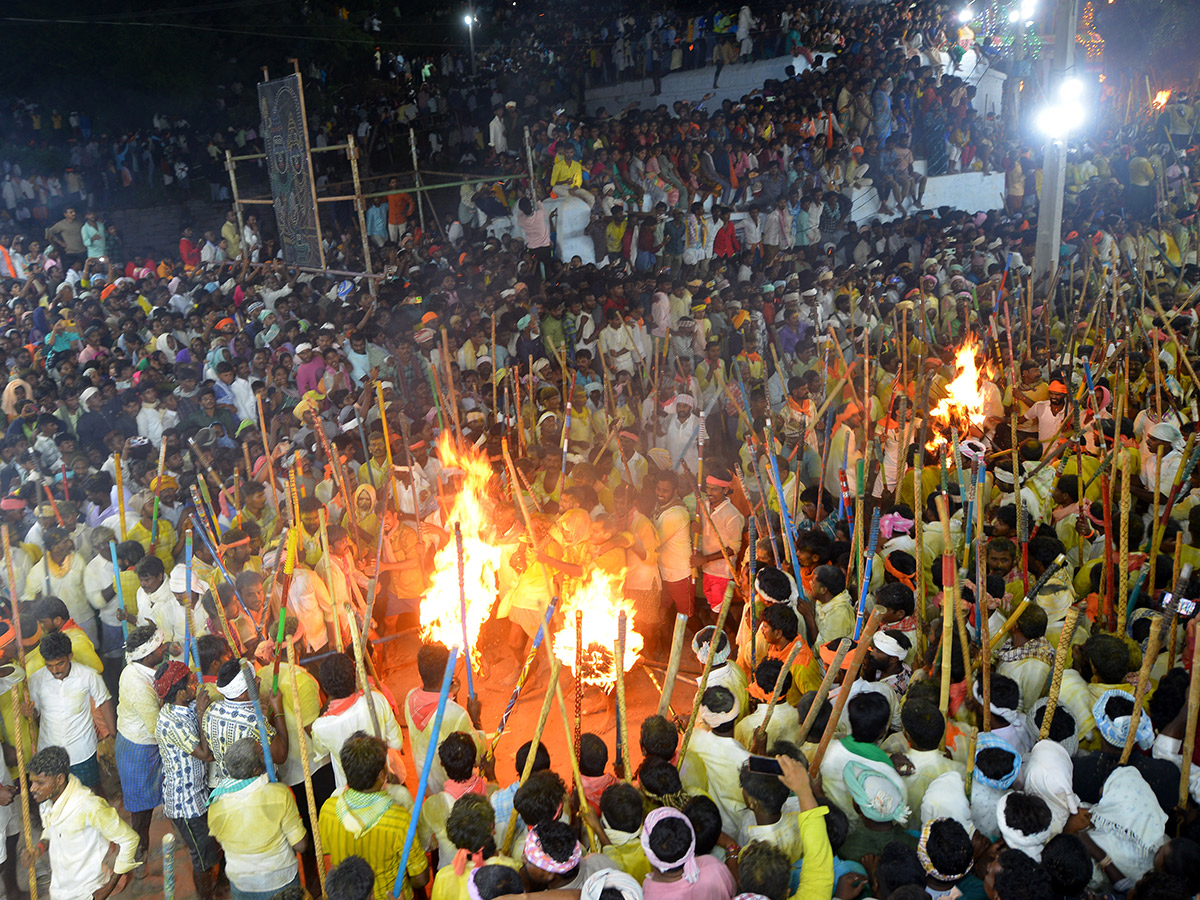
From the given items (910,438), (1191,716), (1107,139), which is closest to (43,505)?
(910,438)

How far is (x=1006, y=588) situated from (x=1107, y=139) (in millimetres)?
22429

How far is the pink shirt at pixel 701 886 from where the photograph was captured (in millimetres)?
3438

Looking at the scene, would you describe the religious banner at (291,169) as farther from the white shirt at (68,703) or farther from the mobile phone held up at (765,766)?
the mobile phone held up at (765,766)

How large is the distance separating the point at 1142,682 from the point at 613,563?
135 inches

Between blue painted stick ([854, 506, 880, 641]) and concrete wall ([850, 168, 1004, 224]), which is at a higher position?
concrete wall ([850, 168, 1004, 224])

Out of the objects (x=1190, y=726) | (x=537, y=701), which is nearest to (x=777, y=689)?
(x=1190, y=726)

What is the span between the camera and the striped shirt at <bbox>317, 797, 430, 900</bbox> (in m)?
3.91

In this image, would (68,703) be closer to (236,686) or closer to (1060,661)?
(236,686)

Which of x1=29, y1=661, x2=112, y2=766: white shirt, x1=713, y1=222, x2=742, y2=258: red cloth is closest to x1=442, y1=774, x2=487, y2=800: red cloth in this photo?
x1=29, y1=661, x2=112, y2=766: white shirt

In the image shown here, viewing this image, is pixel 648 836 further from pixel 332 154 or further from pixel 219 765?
pixel 332 154

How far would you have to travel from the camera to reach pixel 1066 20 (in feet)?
40.7

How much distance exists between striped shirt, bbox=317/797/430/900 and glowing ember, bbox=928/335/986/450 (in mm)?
6285

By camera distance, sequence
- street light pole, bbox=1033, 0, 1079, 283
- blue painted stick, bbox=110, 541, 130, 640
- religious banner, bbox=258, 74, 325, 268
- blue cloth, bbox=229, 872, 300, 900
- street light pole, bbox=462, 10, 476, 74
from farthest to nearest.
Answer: street light pole, bbox=462, 10, 476, 74
religious banner, bbox=258, 74, 325, 268
street light pole, bbox=1033, 0, 1079, 283
blue painted stick, bbox=110, 541, 130, 640
blue cloth, bbox=229, 872, 300, 900

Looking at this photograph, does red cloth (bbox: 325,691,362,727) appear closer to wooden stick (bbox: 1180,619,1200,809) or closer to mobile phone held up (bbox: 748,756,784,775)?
mobile phone held up (bbox: 748,756,784,775)
